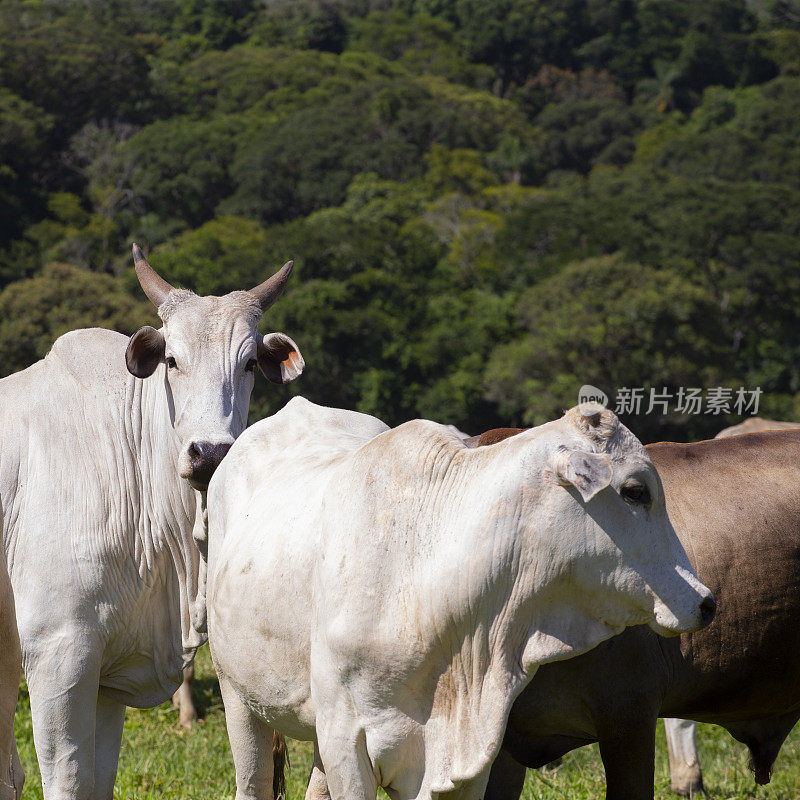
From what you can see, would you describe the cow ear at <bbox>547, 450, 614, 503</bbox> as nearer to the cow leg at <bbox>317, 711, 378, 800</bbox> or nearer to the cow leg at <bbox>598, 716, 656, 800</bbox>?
the cow leg at <bbox>317, 711, 378, 800</bbox>

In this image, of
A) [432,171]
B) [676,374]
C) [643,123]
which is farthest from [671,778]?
[643,123]

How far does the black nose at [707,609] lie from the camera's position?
298 cm

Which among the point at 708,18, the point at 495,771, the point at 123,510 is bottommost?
the point at 708,18

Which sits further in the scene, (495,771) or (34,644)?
(34,644)

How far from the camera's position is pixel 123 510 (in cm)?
472

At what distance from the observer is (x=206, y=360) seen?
4.55 meters

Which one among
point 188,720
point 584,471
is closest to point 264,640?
point 584,471

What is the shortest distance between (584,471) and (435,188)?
153 feet

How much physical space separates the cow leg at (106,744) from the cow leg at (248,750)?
0.77m

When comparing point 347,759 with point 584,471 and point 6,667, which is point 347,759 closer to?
point 6,667

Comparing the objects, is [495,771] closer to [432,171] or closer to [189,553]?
[189,553]

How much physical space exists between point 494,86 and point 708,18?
1314cm

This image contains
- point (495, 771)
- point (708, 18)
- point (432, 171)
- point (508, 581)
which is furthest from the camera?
point (708, 18)

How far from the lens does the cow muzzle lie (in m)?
4.31
